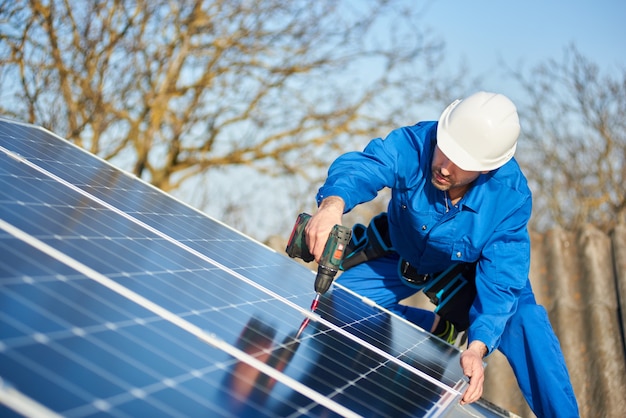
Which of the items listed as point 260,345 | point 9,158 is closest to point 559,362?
point 260,345

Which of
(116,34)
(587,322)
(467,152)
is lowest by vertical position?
(587,322)

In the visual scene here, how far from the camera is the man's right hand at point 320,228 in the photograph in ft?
11.6

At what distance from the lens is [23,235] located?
2332 mm

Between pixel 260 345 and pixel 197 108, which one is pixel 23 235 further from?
pixel 197 108

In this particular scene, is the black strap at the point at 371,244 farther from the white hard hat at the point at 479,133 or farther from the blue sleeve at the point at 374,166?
the white hard hat at the point at 479,133

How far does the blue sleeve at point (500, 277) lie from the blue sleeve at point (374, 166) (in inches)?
24.3

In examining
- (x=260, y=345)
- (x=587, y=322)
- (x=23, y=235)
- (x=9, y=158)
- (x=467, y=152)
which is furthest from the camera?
(x=587, y=322)

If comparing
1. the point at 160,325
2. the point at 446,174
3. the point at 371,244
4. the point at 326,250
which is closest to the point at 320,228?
the point at 326,250

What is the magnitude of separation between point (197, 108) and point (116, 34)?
2.41 metres

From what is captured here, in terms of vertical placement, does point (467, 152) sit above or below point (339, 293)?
above

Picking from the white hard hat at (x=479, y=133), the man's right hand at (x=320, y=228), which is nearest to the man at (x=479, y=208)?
the white hard hat at (x=479, y=133)

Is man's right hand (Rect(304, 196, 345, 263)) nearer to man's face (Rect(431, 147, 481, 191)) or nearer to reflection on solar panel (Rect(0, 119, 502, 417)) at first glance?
reflection on solar panel (Rect(0, 119, 502, 417))

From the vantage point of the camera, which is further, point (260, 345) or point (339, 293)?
point (339, 293)

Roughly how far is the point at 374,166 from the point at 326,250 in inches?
40.0
